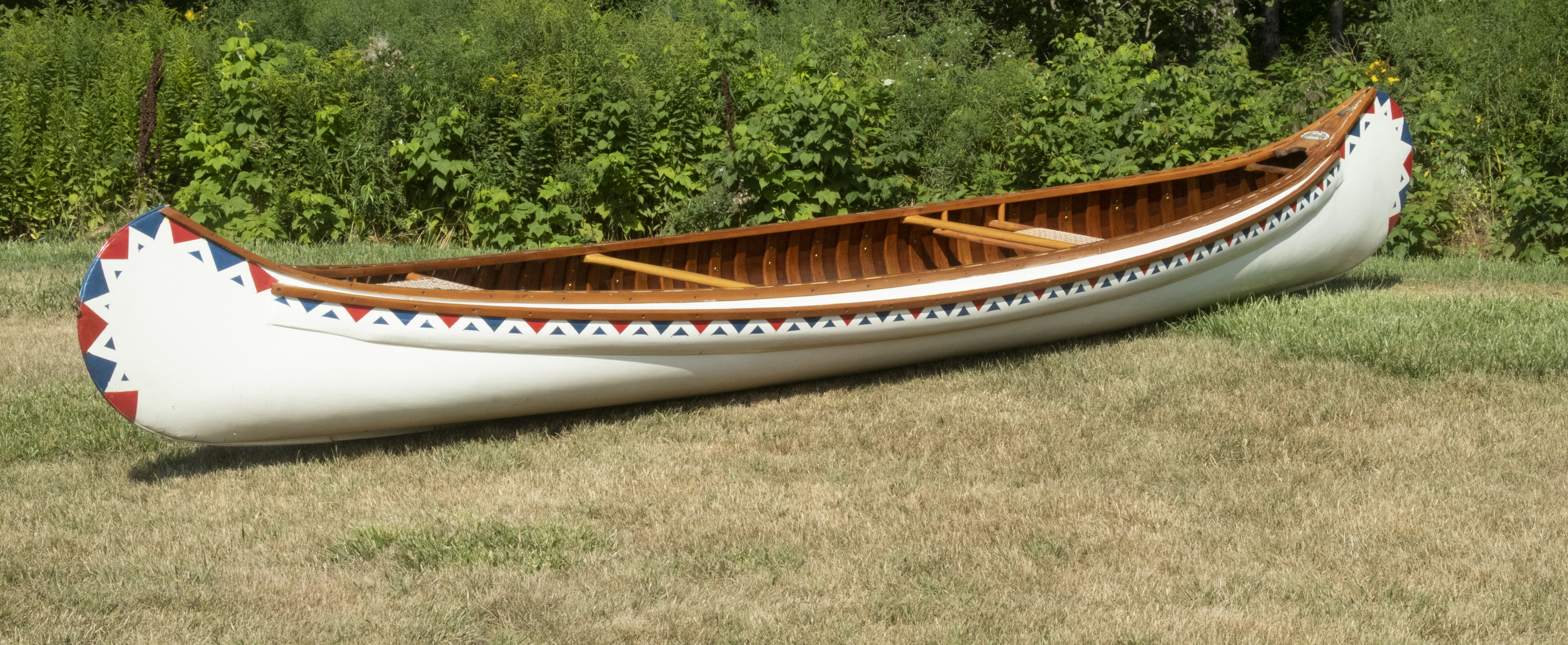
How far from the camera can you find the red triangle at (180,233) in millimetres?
4539

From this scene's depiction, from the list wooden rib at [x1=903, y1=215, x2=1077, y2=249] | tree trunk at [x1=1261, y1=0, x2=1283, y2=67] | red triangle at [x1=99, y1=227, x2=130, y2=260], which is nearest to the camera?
red triangle at [x1=99, y1=227, x2=130, y2=260]

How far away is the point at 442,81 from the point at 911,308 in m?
4.85

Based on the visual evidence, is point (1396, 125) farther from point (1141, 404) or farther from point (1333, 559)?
point (1333, 559)

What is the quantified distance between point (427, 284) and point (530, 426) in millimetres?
740

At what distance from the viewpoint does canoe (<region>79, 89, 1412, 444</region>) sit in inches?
181

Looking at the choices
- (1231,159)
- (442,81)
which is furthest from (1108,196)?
(442,81)

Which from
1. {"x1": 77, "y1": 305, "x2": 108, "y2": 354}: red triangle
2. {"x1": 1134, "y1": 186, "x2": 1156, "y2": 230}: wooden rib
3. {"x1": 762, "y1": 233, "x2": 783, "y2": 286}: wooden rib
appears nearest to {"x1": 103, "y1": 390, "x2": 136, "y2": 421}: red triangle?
{"x1": 77, "y1": 305, "x2": 108, "y2": 354}: red triangle

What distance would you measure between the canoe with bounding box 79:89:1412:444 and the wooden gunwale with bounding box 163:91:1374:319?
0.01m

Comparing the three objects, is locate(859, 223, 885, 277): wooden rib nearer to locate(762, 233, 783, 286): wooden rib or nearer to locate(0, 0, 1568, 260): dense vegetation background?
locate(762, 233, 783, 286): wooden rib

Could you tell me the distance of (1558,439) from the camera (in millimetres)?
5117

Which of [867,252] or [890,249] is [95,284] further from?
[890,249]

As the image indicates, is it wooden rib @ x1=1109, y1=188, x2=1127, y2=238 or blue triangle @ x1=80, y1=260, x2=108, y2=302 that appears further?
wooden rib @ x1=1109, y1=188, x2=1127, y2=238

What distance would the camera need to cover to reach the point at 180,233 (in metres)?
4.55

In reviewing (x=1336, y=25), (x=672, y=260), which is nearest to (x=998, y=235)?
(x=672, y=260)
